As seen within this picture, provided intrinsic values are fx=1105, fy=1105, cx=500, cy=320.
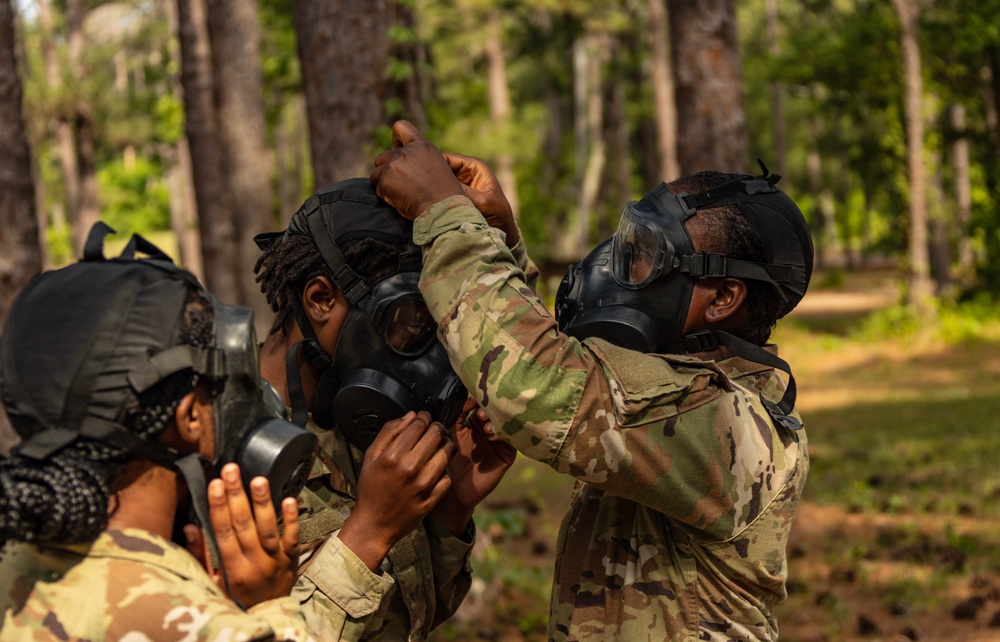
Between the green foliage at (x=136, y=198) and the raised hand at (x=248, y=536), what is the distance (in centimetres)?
5328

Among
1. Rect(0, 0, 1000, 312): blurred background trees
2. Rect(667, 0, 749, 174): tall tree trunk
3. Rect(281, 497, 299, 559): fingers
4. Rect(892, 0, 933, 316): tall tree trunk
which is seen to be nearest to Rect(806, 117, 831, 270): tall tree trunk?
Rect(0, 0, 1000, 312): blurred background trees

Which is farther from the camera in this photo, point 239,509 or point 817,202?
point 817,202

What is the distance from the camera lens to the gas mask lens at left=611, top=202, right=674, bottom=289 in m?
2.70

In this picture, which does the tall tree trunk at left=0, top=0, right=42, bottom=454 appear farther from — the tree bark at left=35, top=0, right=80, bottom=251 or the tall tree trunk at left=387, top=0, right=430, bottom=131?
the tree bark at left=35, top=0, right=80, bottom=251

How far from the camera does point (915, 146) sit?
20.8 m

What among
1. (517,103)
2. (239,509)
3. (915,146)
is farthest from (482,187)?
(517,103)

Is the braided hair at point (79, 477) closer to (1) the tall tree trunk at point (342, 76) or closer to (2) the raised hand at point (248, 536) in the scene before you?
(2) the raised hand at point (248, 536)

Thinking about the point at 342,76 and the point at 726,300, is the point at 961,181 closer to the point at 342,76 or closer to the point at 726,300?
the point at 342,76

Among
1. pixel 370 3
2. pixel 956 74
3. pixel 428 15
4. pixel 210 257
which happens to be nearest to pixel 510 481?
pixel 210 257

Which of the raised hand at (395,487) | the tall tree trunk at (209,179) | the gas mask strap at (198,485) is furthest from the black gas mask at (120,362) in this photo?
the tall tree trunk at (209,179)

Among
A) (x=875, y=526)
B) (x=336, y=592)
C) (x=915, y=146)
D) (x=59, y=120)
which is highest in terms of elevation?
(x=336, y=592)

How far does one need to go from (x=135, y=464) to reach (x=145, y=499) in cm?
7

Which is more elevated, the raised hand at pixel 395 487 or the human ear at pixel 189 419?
the human ear at pixel 189 419

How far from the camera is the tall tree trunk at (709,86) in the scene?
8.06 metres
